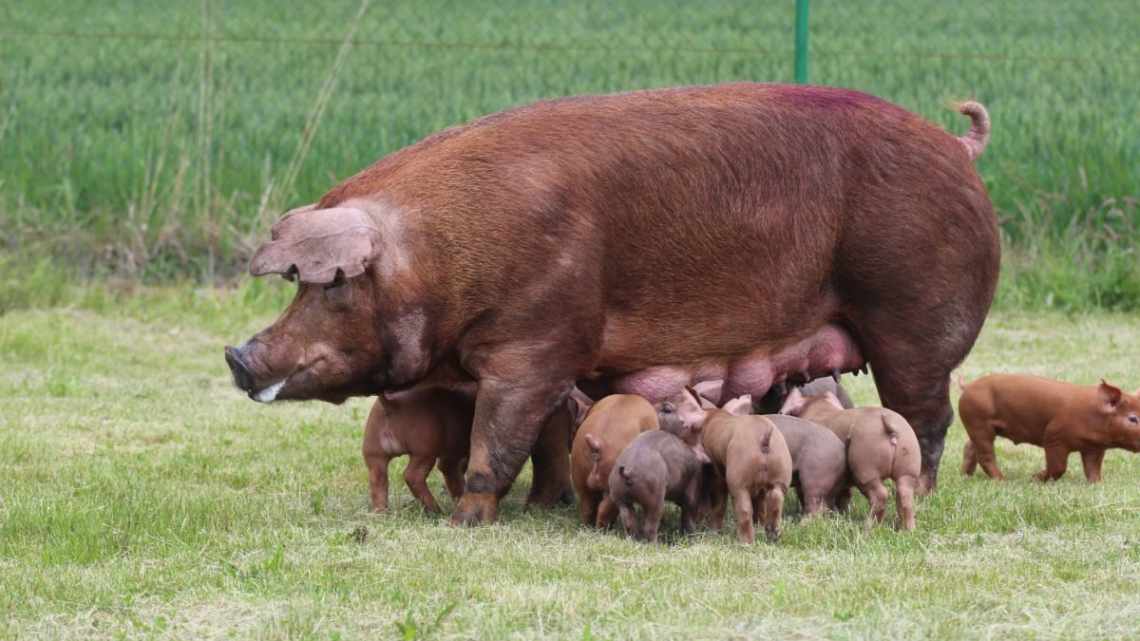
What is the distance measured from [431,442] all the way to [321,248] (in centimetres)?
79

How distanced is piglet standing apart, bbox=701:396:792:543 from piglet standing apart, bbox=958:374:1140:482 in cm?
142

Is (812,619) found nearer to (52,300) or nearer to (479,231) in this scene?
(479,231)

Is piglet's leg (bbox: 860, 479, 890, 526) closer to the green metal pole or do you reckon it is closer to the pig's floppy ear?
the pig's floppy ear

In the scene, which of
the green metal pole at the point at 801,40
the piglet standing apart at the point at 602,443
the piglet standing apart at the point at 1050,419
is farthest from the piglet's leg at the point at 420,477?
→ the green metal pole at the point at 801,40

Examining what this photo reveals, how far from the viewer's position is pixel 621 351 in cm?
620

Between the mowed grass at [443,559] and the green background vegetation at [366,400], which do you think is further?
the green background vegetation at [366,400]

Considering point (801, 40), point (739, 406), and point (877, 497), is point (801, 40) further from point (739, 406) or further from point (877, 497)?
point (877, 497)

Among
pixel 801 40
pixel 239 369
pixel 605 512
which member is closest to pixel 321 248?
pixel 239 369

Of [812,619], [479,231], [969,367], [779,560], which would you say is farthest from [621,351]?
[969,367]

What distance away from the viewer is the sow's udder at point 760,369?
6289 millimetres

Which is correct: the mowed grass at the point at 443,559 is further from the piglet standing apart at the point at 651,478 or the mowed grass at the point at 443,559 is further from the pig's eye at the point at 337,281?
the pig's eye at the point at 337,281

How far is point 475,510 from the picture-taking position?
604 centimetres

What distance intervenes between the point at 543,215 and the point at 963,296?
149cm

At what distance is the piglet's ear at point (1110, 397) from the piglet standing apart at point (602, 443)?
5.49 ft
